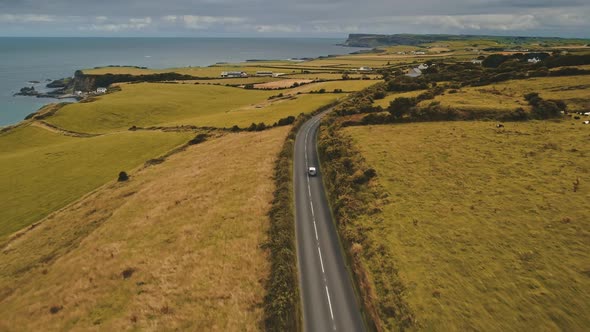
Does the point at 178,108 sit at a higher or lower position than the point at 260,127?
higher

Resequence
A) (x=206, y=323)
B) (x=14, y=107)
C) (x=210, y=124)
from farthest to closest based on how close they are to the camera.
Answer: (x=14, y=107)
(x=210, y=124)
(x=206, y=323)

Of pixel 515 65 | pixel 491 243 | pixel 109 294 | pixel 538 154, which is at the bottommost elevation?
pixel 109 294

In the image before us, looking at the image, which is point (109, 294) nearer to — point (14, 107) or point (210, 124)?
point (210, 124)

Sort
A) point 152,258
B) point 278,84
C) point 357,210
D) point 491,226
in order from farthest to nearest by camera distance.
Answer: point 278,84
point 357,210
point 152,258
point 491,226

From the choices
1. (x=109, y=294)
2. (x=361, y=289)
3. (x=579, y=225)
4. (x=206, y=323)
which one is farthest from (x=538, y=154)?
(x=109, y=294)

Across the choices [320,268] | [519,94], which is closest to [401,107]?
[519,94]

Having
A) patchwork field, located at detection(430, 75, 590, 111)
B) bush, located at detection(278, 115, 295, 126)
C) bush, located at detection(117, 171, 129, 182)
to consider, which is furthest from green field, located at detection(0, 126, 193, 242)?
patchwork field, located at detection(430, 75, 590, 111)

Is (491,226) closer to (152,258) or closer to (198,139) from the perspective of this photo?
(152,258)
